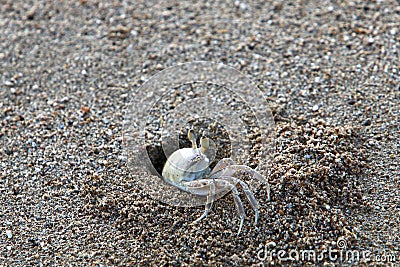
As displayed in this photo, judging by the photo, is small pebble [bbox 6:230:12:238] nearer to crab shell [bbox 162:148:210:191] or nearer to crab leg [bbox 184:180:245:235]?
crab shell [bbox 162:148:210:191]

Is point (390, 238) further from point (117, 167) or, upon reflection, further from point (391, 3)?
point (391, 3)

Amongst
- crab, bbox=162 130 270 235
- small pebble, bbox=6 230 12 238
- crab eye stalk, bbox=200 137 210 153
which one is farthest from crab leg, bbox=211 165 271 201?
small pebble, bbox=6 230 12 238

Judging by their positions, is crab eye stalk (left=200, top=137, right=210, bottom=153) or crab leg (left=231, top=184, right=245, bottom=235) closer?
crab leg (left=231, top=184, right=245, bottom=235)

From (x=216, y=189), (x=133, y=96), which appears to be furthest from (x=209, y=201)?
(x=133, y=96)

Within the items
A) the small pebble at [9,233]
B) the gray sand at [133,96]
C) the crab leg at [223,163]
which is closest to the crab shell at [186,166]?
the crab leg at [223,163]

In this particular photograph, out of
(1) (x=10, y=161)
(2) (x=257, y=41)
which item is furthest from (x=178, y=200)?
(2) (x=257, y=41)

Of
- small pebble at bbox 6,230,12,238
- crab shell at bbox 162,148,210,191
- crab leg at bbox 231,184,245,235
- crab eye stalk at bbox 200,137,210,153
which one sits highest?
crab eye stalk at bbox 200,137,210,153

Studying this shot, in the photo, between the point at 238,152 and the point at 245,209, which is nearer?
the point at 245,209
